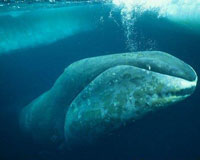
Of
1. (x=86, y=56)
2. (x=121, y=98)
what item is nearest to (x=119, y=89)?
(x=121, y=98)

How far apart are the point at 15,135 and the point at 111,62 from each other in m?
5.40

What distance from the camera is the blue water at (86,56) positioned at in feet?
18.5

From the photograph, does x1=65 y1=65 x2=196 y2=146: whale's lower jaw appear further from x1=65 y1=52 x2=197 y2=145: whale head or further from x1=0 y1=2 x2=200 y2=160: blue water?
x1=0 y1=2 x2=200 y2=160: blue water

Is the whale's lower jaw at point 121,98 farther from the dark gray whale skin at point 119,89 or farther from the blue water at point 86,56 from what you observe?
the blue water at point 86,56

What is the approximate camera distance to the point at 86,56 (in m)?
13.4

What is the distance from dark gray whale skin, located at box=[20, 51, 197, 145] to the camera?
13.4 feet

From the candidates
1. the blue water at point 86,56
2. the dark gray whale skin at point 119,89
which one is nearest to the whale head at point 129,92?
the dark gray whale skin at point 119,89

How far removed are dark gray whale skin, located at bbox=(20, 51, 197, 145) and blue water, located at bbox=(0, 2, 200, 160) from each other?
1.24 ft

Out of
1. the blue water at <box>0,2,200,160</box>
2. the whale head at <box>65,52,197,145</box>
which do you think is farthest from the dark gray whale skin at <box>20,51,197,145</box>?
the blue water at <box>0,2,200,160</box>

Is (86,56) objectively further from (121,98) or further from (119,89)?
(121,98)

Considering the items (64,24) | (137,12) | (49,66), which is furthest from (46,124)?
(137,12)

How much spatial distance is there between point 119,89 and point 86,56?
9308 millimetres

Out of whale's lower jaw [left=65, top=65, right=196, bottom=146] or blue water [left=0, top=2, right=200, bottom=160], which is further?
blue water [left=0, top=2, right=200, bottom=160]

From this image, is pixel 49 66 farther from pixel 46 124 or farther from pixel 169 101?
pixel 169 101
